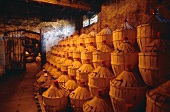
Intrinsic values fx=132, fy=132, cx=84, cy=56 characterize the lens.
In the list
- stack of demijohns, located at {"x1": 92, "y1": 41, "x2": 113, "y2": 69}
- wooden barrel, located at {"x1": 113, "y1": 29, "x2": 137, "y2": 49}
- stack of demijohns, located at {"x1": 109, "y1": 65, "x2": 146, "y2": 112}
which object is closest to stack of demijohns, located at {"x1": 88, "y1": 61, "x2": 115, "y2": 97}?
stack of demijohns, located at {"x1": 92, "y1": 41, "x2": 113, "y2": 69}

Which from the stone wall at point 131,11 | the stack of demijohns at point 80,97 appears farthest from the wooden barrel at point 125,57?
the stone wall at point 131,11

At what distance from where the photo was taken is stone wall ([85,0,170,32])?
183 inches

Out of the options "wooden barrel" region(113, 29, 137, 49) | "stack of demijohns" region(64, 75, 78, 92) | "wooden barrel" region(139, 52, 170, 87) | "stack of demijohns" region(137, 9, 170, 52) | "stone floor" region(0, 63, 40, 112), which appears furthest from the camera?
"stone floor" region(0, 63, 40, 112)

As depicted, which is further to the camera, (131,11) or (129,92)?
(131,11)

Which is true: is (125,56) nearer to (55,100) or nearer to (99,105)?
(99,105)

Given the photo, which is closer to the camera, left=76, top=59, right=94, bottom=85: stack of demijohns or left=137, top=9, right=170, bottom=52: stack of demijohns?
left=137, top=9, right=170, bottom=52: stack of demijohns

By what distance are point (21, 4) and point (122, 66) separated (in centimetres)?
1114

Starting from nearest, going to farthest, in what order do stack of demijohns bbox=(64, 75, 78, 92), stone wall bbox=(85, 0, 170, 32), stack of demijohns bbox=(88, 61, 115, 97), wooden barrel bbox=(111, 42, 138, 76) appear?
wooden barrel bbox=(111, 42, 138, 76)
stack of demijohns bbox=(88, 61, 115, 97)
stone wall bbox=(85, 0, 170, 32)
stack of demijohns bbox=(64, 75, 78, 92)

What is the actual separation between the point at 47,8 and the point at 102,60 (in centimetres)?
984

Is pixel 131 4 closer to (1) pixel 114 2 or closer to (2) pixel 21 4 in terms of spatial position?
(1) pixel 114 2

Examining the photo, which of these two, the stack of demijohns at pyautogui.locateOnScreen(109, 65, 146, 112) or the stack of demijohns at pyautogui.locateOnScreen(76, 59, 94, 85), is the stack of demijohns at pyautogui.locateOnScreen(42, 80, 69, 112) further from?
the stack of demijohns at pyautogui.locateOnScreen(109, 65, 146, 112)

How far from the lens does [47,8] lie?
12438 millimetres

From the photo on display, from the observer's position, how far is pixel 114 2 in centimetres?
743

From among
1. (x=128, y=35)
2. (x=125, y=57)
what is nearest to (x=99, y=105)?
(x=125, y=57)
